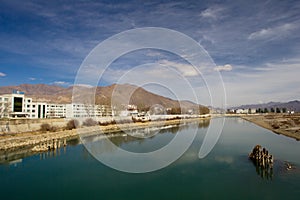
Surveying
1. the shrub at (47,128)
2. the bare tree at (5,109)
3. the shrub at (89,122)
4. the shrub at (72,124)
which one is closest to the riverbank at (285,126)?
the shrub at (89,122)

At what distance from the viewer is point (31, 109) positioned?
75.8 ft

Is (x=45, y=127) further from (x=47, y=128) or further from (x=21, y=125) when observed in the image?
(x=21, y=125)

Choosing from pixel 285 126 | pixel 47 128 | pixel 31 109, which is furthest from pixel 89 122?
pixel 285 126

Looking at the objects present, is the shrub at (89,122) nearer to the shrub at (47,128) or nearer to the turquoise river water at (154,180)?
the shrub at (47,128)

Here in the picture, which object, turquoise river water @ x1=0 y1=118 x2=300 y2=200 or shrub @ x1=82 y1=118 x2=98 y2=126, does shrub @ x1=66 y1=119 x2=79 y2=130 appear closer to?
shrub @ x1=82 y1=118 x2=98 y2=126

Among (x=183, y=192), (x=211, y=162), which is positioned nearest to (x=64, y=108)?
(x=211, y=162)

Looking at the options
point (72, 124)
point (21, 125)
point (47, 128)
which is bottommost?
point (47, 128)

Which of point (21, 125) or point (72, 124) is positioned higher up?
point (21, 125)

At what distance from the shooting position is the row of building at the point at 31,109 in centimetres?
2070

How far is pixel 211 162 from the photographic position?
907 centimetres

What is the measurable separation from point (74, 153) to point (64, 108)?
2073 cm

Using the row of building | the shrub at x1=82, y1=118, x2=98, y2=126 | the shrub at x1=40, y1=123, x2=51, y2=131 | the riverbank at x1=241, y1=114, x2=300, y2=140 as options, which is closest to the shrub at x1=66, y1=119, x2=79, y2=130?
the shrub at x1=82, y1=118, x2=98, y2=126

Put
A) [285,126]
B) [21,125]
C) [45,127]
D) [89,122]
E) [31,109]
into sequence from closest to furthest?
[21,125] → [45,127] → [89,122] → [31,109] → [285,126]

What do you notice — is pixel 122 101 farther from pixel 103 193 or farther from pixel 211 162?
pixel 103 193
